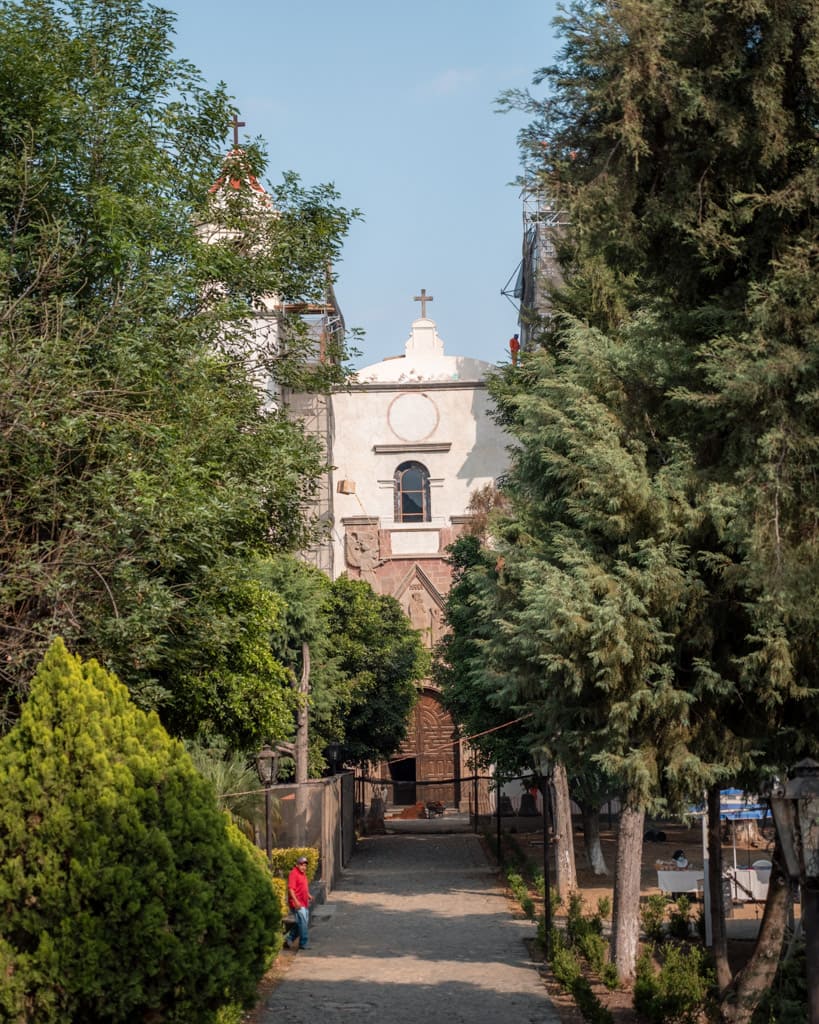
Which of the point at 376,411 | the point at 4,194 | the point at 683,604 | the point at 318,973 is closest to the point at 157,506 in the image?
the point at 4,194

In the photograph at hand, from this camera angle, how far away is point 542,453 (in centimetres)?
1492

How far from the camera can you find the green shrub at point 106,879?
8.73 m

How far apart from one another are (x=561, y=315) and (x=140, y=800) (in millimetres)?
11258

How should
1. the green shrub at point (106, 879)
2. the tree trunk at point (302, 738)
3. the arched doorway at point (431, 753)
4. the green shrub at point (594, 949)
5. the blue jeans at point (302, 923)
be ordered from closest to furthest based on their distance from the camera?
the green shrub at point (106, 879) < the green shrub at point (594, 949) < the blue jeans at point (302, 923) < the tree trunk at point (302, 738) < the arched doorway at point (431, 753)

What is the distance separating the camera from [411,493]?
164 feet

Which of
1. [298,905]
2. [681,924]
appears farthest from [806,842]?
[681,924]

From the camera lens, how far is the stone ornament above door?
5012cm

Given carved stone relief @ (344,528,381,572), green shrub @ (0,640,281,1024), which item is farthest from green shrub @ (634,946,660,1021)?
carved stone relief @ (344,528,381,572)

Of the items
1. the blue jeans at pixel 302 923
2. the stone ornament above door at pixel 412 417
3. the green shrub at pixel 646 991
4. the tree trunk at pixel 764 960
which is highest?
the stone ornament above door at pixel 412 417

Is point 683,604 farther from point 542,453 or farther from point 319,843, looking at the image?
point 319,843

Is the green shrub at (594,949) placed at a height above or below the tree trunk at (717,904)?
below

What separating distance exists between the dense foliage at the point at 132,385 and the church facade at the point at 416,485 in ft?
98.0

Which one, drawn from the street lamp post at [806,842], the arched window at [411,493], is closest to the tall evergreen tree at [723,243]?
the street lamp post at [806,842]

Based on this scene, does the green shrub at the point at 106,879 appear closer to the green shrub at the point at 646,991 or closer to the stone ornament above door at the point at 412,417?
the green shrub at the point at 646,991
